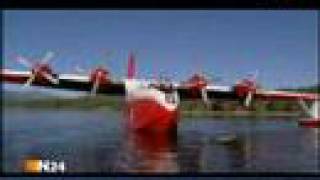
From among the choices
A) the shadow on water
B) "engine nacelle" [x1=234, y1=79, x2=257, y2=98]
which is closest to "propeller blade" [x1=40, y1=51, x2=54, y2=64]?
the shadow on water

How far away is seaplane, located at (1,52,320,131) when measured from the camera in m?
→ 13.2

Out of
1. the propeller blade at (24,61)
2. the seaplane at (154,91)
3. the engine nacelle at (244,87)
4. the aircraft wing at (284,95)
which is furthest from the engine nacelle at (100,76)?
the aircraft wing at (284,95)

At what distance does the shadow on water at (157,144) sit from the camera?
43.2 ft

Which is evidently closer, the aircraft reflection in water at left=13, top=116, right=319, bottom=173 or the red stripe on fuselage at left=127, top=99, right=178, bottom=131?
the aircraft reflection in water at left=13, top=116, right=319, bottom=173

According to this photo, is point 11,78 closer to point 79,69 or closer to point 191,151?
point 79,69

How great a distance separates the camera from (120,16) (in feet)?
43.3

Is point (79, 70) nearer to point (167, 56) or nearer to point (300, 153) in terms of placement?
point (167, 56)

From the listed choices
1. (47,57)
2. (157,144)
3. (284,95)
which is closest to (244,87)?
(284,95)

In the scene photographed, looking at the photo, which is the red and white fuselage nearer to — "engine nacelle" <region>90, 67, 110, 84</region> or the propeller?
"engine nacelle" <region>90, 67, 110, 84</region>

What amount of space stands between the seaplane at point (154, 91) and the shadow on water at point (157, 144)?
86 millimetres

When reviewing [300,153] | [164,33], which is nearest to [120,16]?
[164,33]

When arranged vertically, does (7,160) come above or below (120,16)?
below

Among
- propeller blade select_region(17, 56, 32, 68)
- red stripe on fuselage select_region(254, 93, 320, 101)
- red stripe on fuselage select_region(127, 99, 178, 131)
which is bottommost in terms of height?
red stripe on fuselage select_region(127, 99, 178, 131)

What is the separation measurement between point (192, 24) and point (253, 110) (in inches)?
23.7
